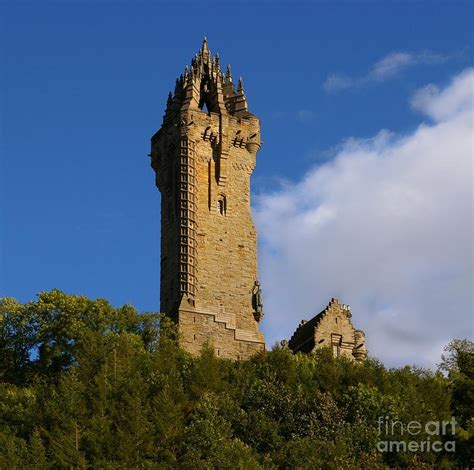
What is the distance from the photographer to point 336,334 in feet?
315

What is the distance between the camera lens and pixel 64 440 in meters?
73.8

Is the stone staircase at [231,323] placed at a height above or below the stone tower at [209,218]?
below

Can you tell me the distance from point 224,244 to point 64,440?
26019 mm

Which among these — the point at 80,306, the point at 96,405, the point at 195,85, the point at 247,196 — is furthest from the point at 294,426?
the point at 195,85

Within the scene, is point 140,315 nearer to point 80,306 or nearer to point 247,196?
point 80,306

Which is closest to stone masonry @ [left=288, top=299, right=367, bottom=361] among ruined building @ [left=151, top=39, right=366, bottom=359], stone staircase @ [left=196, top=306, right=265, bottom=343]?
ruined building @ [left=151, top=39, right=366, bottom=359]

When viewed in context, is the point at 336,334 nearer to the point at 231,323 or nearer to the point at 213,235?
the point at 231,323

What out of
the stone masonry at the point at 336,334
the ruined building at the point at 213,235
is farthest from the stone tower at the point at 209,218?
the stone masonry at the point at 336,334

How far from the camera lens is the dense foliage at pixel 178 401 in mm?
74875

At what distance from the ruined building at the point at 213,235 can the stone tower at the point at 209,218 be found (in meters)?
0.06

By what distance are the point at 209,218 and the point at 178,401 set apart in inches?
766

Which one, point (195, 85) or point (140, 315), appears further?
point (195, 85)

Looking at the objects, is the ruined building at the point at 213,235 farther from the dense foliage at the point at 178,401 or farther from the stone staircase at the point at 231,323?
the dense foliage at the point at 178,401

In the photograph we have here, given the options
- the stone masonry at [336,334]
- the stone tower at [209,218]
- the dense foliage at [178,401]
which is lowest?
the dense foliage at [178,401]
